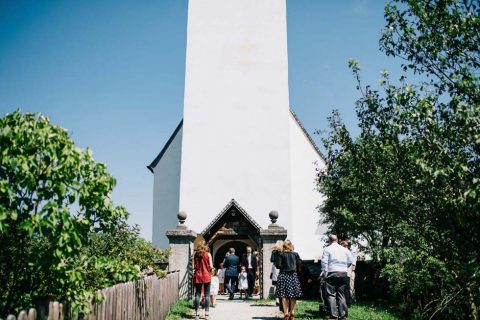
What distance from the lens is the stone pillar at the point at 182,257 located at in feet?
43.7

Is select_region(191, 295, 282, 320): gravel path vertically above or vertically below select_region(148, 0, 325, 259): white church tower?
below

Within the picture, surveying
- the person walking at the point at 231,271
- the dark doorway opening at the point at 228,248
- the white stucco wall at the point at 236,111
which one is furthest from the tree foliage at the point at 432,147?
the dark doorway opening at the point at 228,248

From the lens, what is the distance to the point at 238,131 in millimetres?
20766

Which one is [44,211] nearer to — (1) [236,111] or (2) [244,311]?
(2) [244,311]

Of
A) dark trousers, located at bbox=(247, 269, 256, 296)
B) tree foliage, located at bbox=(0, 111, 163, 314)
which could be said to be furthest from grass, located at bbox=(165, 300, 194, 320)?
tree foliage, located at bbox=(0, 111, 163, 314)

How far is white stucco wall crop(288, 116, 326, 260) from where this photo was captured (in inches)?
815

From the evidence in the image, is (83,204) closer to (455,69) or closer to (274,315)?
(455,69)

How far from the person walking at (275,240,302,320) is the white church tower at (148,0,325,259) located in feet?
33.9

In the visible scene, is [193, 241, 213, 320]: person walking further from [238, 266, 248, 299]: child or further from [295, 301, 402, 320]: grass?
[238, 266, 248, 299]: child

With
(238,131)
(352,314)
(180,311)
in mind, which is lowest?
(352,314)

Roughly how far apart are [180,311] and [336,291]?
13.0ft

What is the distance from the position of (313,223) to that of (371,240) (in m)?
6.37

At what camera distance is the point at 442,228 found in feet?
21.9

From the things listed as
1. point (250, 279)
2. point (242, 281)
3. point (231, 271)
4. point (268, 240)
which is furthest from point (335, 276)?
point (242, 281)
